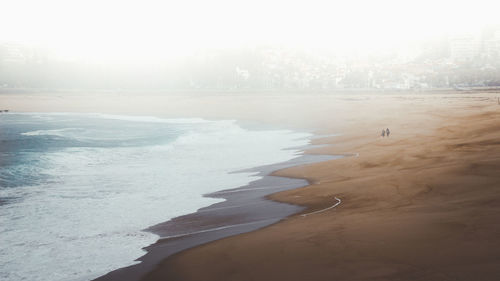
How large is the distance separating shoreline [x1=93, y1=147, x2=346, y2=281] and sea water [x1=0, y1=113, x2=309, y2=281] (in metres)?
0.41

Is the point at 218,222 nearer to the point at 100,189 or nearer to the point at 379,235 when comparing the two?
the point at 379,235

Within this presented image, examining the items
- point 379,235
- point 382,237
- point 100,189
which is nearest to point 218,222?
point 379,235

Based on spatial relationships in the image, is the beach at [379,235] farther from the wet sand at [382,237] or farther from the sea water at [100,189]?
the sea water at [100,189]

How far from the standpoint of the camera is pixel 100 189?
18828 mm

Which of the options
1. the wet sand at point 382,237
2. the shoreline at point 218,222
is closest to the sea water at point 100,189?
the shoreline at point 218,222

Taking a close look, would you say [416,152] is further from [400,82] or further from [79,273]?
[400,82]

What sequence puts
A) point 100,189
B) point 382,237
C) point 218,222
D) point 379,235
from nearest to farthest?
1. point 382,237
2. point 379,235
3. point 218,222
4. point 100,189

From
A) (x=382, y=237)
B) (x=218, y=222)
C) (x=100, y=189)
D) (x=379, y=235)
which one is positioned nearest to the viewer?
(x=382, y=237)

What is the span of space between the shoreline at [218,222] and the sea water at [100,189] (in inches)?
16.1

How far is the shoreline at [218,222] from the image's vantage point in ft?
32.3

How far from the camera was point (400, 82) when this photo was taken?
174 meters

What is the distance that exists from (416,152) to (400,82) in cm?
16223

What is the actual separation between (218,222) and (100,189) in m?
7.59

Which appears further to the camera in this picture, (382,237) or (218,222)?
(218,222)
